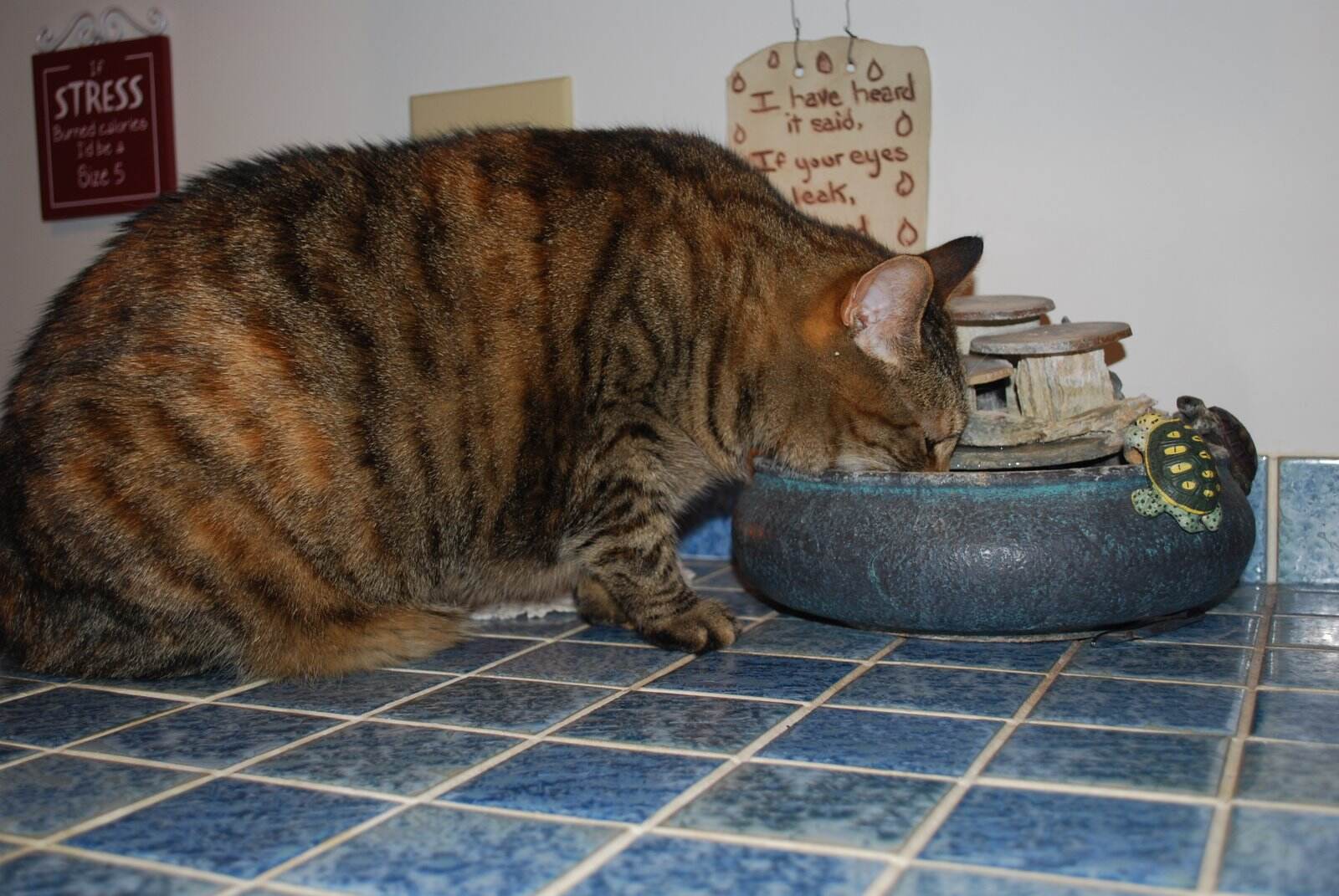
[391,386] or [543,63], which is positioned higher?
[543,63]

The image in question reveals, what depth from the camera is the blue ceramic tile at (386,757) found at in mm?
1157

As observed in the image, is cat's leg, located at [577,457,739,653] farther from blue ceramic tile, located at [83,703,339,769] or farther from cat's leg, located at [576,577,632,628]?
blue ceramic tile, located at [83,703,339,769]

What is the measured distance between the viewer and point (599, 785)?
1.12 meters

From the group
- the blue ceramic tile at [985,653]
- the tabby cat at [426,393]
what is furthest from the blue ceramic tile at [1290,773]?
the tabby cat at [426,393]

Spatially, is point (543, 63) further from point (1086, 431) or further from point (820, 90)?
point (1086, 431)

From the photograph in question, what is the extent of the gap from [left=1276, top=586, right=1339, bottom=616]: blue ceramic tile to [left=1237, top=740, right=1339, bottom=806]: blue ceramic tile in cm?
60

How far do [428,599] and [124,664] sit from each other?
402 millimetres

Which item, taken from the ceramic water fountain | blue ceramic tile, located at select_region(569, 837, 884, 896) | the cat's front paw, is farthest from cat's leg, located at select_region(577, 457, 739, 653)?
blue ceramic tile, located at select_region(569, 837, 884, 896)

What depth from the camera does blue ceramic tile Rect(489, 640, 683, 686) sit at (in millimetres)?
1525

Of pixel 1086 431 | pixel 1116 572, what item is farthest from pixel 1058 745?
pixel 1086 431

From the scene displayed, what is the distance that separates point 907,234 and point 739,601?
68cm

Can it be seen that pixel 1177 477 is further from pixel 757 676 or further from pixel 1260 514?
pixel 757 676

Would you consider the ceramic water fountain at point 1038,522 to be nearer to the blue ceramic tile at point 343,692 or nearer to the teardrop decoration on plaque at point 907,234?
the teardrop decoration on plaque at point 907,234

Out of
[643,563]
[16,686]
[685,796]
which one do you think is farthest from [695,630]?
[16,686]
